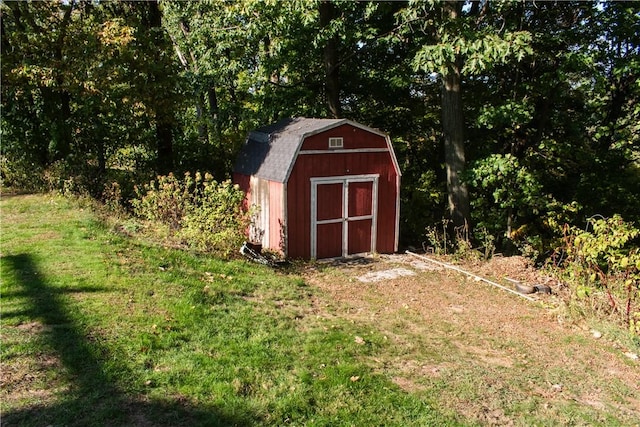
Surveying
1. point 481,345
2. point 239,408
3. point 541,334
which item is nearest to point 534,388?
point 481,345

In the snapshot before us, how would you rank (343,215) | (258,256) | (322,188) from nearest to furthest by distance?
(258,256) → (322,188) → (343,215)

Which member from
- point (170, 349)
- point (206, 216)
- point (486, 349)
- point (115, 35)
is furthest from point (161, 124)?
point (486, 349)

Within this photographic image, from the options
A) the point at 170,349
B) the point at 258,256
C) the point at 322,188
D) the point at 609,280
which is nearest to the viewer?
the point at 170,349

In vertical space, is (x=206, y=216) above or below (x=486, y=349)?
above

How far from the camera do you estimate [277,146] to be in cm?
1014

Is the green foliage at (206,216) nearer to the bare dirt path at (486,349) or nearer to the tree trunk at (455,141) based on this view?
the bare dirt path at (486,349)

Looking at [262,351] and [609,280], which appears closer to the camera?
[262,351]

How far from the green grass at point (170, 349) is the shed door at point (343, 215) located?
2.32 metres

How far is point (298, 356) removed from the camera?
17.0 feet

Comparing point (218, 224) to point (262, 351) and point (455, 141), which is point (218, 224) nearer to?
point (262, 351)

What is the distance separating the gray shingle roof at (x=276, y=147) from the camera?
959 cm

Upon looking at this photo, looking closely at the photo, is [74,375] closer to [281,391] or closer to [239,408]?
[239,408]

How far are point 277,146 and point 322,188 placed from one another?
52.9 inches

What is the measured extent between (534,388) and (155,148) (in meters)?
12.3
